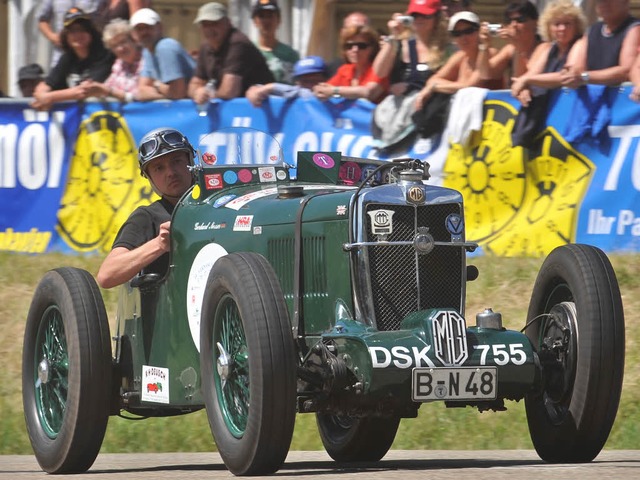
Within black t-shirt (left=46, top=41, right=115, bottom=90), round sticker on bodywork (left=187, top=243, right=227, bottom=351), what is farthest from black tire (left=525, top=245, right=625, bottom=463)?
black t-shirt (left=46, top=41, right=115, bottom=90)

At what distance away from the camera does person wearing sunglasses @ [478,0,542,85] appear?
11.3 m

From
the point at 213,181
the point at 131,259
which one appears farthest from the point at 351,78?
the point at 131,259

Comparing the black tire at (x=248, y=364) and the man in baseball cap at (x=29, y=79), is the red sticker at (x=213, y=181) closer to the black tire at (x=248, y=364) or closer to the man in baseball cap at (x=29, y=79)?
the black tire at (x=248, y=364)

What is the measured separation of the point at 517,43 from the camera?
1134 centimetres

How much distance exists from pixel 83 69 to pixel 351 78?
2615 millimetres

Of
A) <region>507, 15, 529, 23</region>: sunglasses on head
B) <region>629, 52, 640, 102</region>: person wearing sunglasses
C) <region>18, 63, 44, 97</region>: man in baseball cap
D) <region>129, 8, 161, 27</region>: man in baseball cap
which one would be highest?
<region>507, 15, 529, 23</region>: sunglasses on head

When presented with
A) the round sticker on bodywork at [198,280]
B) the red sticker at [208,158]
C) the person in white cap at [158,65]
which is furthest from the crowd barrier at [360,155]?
the round sticker on bodywork at [198,280]

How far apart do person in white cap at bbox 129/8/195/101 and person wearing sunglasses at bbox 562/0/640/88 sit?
3.61 meters

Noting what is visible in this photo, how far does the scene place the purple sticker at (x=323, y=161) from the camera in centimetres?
787

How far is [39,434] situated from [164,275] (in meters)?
1.10

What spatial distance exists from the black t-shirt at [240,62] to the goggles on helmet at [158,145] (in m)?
4.24

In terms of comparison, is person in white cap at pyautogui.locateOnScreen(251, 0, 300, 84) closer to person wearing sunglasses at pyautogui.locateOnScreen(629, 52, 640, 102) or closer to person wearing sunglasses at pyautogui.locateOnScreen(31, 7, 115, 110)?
person wearing sunglasses at pyautogui.locateOnScreen(31, 7, 115, 110)

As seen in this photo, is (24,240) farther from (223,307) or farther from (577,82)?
(223,307)

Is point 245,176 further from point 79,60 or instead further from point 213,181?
point 79,60
